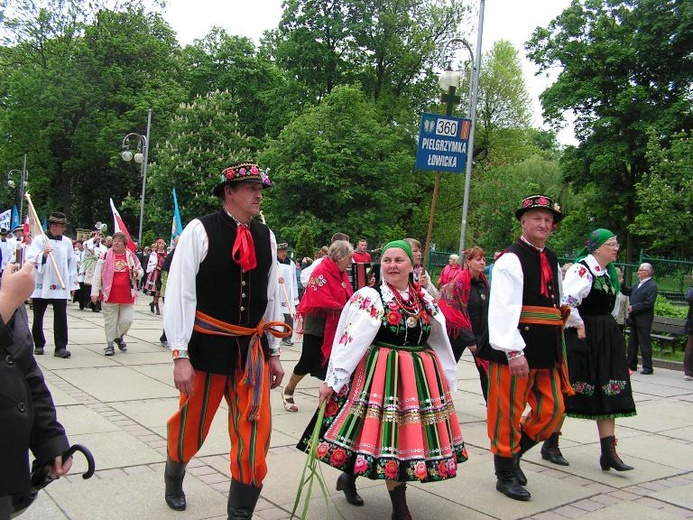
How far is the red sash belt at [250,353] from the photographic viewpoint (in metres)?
3.78

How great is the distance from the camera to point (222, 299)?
3.87 meters

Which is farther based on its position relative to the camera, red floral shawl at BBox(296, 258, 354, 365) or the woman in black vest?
red floral shawl at BBox(296, 258, 354, 365)

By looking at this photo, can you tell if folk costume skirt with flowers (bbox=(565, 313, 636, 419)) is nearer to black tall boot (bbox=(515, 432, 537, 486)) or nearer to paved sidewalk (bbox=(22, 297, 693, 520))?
paved sidewalk (bbox=(22, 297, 693, 520))

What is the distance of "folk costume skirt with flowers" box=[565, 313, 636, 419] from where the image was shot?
5.41 meters

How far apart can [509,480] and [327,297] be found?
8.50 feet

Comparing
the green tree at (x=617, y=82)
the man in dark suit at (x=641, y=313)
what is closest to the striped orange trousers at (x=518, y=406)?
the man in dark suit at (x=641, y=313)

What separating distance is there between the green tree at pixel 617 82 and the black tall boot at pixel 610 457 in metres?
21.3

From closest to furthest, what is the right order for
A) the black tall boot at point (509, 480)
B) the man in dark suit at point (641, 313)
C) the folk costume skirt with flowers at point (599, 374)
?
the black tall boot at point (509, 480)
the folk costume skirt with flowers at point (599, 374)
the man in dark suit at point (641, 313)

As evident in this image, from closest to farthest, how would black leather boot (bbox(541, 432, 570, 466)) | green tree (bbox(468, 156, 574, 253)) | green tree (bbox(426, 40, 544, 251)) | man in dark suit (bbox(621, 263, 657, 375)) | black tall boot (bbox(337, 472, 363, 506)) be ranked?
black tall boot (bbox(337, 472, 363, 506))
black leather boot (bbox(541, 432, 570, 466))
man in dark suit (bbox(621, 263, 657, 375))
green tree (bbox(468, 156, 574, 253))
green tree (bbox(426, 40, 544, 251))

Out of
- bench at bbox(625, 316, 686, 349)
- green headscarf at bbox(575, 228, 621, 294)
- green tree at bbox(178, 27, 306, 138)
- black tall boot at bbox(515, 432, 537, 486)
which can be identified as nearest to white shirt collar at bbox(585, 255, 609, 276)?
green headscarf at bbox(575, 228, 621, 294)

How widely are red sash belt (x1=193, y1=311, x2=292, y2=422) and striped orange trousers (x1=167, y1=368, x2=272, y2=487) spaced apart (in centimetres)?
3

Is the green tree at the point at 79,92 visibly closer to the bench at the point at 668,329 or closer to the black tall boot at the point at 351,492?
the bench at the point at 668,329

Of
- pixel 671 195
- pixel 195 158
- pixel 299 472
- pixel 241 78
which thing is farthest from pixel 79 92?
pixel 299 472

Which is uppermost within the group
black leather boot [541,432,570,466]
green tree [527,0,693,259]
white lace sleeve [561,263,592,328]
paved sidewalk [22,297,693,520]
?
green tree [527,0,693,259]
